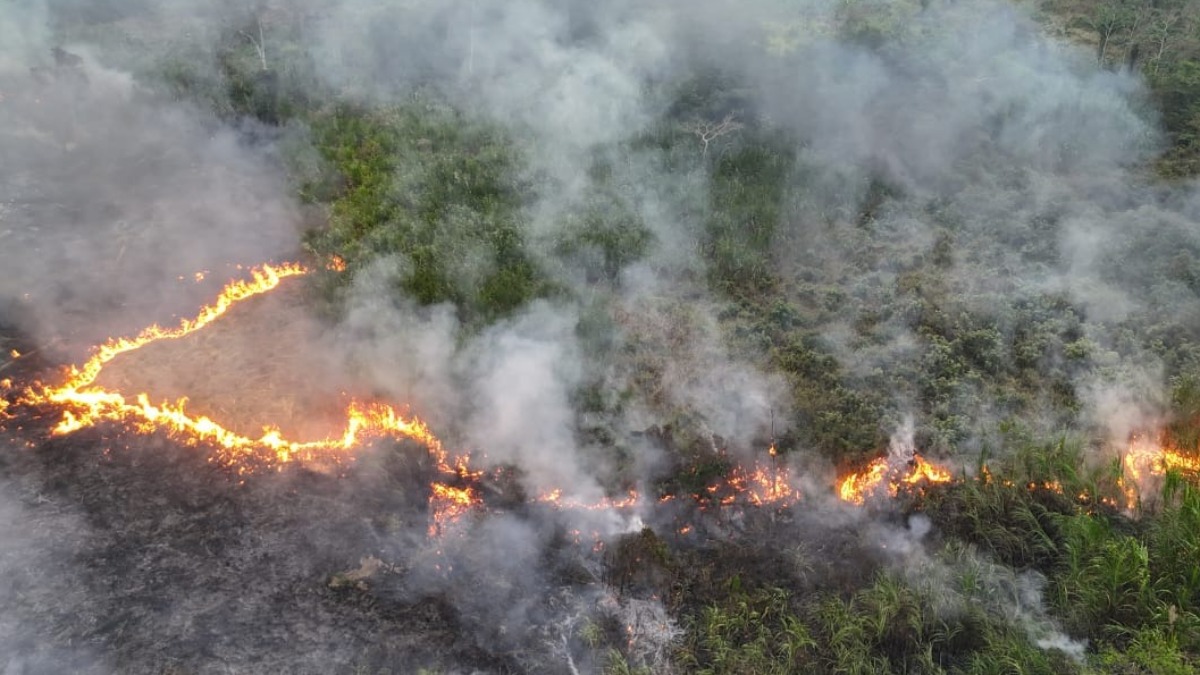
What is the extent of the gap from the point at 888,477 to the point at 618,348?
117 inches

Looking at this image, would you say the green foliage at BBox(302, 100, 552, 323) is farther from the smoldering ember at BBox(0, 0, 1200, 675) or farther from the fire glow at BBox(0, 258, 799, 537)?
the fire glow at BBox(0, 258, 799, 537)

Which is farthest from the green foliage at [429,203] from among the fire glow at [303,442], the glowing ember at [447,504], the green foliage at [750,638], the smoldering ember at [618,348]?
the green foliage at [750,638]

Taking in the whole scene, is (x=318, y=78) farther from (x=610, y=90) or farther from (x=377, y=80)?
(x=610, y=90)

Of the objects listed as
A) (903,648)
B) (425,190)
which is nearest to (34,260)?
(425,190)

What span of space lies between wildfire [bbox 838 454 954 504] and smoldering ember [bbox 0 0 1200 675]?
35 millimetres

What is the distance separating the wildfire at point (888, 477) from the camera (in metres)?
7.09

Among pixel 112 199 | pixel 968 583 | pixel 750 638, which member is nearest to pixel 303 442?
pixel 750 638

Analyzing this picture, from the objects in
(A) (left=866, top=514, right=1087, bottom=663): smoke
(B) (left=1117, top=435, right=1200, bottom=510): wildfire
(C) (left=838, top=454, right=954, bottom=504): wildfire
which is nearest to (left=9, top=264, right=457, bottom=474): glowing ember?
(C) (left=838, top=454, right=954, bottom=504): wildfire

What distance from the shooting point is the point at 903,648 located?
5906 mm

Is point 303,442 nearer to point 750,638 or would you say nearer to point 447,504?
point 447,504

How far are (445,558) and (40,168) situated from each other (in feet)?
32.5

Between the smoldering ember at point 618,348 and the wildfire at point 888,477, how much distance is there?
1.4 inches

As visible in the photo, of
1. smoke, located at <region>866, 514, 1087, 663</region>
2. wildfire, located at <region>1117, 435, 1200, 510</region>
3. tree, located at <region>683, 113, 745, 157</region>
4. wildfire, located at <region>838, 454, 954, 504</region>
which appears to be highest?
tree, located at <region>683, 113, 745, 157</region>

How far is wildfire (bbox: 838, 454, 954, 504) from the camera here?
7086mm
